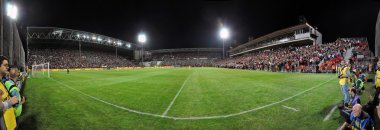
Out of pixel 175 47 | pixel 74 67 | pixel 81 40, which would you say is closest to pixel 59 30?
pixel 81 40

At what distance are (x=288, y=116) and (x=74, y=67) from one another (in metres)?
64.6

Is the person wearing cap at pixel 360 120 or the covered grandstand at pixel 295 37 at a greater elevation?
the covered grandstand at pixel 295 37

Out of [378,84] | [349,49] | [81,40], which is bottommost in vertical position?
[378,84]

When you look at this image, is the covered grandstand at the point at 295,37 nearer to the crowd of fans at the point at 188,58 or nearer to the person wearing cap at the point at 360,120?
the crowd of fans at the point at 188,58

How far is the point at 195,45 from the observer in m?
111

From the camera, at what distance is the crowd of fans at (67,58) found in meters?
58.2

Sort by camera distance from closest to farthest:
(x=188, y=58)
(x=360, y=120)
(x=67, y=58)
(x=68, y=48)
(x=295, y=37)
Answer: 1. (x=360, y=120)
2. (x=295, y=37)
3. (x=67, y=58)
4. (x=68, y=48)
5. (x=188, y=58)

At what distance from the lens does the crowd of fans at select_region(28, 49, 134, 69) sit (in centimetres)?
5819

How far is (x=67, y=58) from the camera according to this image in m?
63.8

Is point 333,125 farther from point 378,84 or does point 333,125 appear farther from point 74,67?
point 74,67

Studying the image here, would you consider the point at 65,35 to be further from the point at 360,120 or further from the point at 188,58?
the point at 360,120

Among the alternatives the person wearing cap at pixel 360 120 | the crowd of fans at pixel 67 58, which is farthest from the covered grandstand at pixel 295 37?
the crowd of fans at pixel 67 58

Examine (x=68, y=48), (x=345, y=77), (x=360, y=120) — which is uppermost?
(x=68, y=48)

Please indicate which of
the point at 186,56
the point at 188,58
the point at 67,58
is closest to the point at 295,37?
the point at 188,58
